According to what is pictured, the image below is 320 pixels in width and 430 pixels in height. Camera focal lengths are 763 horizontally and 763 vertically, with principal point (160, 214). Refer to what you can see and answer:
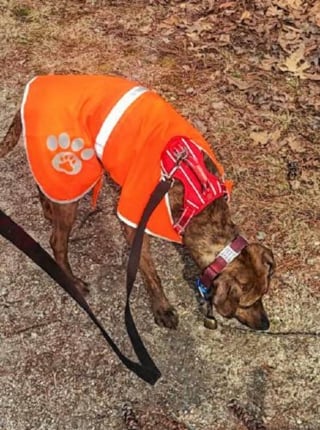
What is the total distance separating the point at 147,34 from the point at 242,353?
11.3ft

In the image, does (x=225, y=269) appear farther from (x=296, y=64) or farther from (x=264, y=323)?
(x=296, y=64)

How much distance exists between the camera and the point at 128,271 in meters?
3.77

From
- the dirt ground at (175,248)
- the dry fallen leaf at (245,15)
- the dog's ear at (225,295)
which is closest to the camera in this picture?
the dog's ear at (225,295)

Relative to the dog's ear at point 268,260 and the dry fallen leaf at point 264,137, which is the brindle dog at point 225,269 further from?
the dry fallen leaf at point 264,137

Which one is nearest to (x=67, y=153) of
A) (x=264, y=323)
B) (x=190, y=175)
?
(x=190, y=175)

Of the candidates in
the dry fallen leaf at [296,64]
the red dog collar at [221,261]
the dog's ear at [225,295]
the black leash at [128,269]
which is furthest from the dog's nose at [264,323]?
the dry fallen leaf at [296,64]

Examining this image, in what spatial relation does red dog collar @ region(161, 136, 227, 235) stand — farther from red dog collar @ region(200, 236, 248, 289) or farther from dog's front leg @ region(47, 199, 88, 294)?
dog's front leg @ region(47, 199, 88, 294)

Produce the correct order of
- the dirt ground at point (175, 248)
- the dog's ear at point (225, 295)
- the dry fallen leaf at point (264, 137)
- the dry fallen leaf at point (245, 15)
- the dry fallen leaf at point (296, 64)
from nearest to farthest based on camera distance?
the dog's ear at point (225, 295)
the dirt ground at point (175, 248)
the dry fallen leaf at point (264, 137)
the dry fallen leaf at point (296, 64)
the dry fallen leaf at point (245, 15)

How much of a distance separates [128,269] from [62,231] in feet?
3.26

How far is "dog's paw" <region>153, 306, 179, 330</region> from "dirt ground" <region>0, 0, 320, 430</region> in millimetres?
50

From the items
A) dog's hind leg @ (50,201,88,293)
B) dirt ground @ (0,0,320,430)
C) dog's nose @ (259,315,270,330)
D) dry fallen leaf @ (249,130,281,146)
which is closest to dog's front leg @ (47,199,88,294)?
dog's hind leg @ (50,201,88,293)

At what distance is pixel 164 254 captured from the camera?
16.4 ft

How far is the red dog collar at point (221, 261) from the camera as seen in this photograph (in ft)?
12.9

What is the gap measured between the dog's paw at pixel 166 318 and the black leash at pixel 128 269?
330 mm
